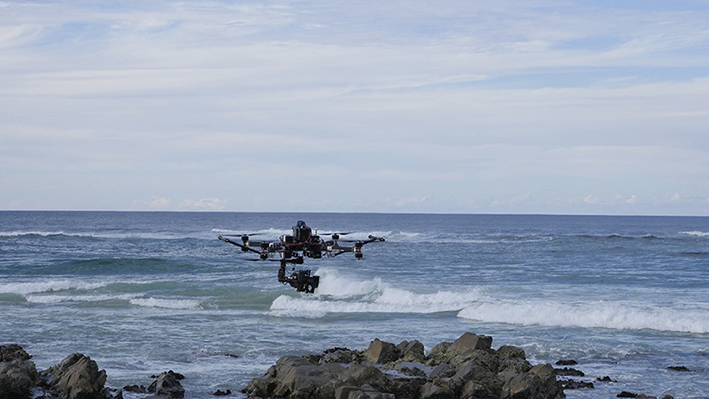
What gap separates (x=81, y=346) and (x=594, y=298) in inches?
982

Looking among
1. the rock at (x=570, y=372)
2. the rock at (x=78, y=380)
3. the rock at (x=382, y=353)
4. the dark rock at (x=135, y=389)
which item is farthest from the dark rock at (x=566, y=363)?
the rock at (x=78, y=380)

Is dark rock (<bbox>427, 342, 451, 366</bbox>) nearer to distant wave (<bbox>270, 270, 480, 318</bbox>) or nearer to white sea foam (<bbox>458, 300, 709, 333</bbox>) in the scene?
white sea foam (<bbox>458, 300, 709, 333</bbox>)

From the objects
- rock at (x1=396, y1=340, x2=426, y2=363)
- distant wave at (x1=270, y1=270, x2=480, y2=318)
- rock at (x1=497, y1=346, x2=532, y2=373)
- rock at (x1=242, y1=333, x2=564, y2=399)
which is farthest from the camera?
distant wave at (x1=270, y1=270, x2=480, y2=318)

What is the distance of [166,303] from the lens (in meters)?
37.2

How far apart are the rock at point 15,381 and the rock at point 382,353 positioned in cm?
927

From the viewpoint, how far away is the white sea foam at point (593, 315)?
3049 cm

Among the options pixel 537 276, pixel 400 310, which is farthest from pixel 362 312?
pixel 537 276

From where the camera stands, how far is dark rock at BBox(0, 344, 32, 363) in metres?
22.5

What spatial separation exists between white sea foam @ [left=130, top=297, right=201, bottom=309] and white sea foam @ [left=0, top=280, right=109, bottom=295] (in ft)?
21.9

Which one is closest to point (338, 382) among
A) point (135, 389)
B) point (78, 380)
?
point (135, 389)

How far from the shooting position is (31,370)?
19219 mm

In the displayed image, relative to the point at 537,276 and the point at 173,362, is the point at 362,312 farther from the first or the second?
the point at 537,276

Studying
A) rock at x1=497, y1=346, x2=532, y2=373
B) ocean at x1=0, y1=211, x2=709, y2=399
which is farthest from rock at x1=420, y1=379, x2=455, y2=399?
ocean at x1=0, y1=211, x2=709, y2=399

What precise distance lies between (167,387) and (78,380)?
7.18ft
